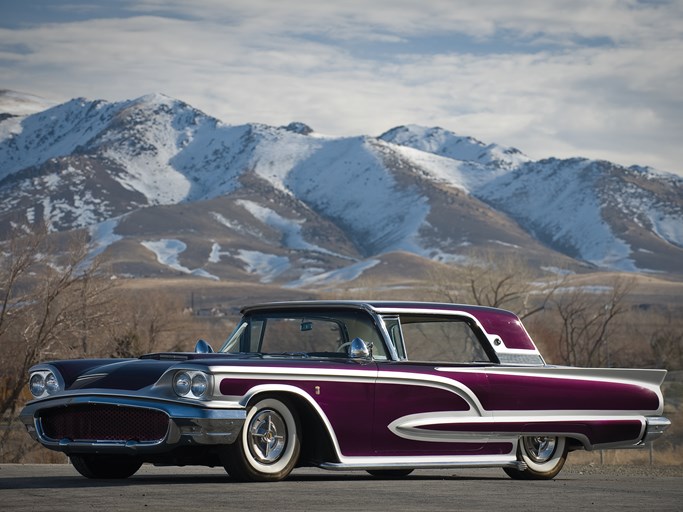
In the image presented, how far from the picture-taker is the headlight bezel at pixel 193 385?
10.1 meters

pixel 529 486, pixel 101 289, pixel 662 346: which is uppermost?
pixel 529 486

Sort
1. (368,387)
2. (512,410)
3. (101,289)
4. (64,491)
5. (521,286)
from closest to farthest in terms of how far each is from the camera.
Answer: (64,491)
(368,387)
(512,410)
(101,289)
(521,286)

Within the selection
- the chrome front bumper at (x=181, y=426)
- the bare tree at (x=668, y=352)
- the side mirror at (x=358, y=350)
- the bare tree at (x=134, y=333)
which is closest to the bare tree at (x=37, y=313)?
the bare tree at (x=134, y=333)

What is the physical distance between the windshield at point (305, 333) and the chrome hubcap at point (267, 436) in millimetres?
969

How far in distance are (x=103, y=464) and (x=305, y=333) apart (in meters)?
2.10

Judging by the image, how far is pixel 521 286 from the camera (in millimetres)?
78875

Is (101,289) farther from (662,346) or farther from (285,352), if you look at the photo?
(662,346)

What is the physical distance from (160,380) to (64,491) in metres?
1.08

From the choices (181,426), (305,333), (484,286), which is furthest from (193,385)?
(484,286)

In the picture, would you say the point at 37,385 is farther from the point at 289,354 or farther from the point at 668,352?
the point at 668,352

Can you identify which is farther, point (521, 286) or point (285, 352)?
point (521, 286)

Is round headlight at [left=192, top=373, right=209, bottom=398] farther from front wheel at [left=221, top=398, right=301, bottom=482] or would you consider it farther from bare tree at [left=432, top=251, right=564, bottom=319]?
bare tree at [left=432, top=251, right=564, bottom=319]

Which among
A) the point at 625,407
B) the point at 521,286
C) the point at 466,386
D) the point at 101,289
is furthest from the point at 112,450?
the point at 521,286

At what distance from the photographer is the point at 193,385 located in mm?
10180
